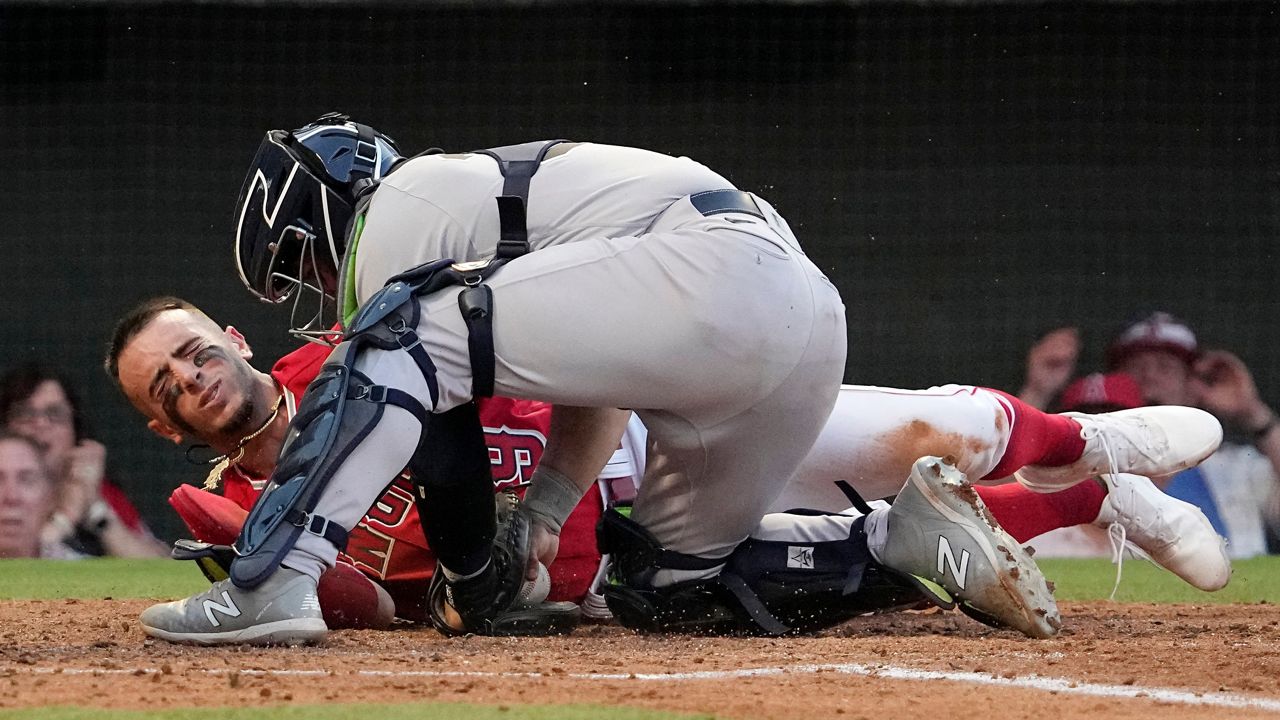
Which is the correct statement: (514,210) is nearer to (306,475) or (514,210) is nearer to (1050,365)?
(306,475)

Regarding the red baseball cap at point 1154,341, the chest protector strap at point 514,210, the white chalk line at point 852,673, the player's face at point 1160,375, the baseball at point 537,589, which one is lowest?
the baseball at point 537,589

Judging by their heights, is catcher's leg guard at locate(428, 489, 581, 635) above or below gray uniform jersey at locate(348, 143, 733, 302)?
below

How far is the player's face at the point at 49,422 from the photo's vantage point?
21.7ft

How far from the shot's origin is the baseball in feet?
10.0

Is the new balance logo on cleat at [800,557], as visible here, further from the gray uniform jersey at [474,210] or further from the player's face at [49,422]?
the player's face at [49,422]

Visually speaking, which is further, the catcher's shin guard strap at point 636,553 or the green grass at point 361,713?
the catcher's shin guard strap at point 636,553

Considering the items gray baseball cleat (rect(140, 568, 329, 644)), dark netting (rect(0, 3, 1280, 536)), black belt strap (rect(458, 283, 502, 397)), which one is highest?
dark netting (rect(0, 3, 1280, 536))

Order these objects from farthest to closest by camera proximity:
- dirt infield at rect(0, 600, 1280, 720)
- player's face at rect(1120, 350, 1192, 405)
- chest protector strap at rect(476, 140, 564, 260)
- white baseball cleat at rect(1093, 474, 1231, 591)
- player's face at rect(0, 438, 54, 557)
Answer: player's face at rect(1120, 350, 1192, 405)
player's face at rect(0, 438, 54, 557)
white baseball cleat at rect(1093, 474, 1231, 591)
chest protector strap at rect(476, 140, 564, 260)
dirt infield at rect(0, 600, 1280, 720)

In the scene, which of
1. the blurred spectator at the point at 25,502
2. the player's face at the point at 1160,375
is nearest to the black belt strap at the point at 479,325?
the blurred spectator at the point at 25,502

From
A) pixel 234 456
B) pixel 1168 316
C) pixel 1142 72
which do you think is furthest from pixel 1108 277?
pixel 234 456

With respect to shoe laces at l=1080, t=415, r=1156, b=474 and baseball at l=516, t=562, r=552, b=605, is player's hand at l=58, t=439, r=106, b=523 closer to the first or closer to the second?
baseball at l=516, t=562, r=552, b=605

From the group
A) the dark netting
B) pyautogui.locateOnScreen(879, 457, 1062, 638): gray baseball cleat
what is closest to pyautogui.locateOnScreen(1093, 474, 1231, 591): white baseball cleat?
pyautogui.locateOnScreen(879, 457, 1062, 638): gray baseball cleat

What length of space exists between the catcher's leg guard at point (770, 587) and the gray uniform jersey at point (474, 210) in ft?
2.22

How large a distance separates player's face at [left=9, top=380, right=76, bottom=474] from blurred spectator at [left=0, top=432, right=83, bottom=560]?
0.20 feet
